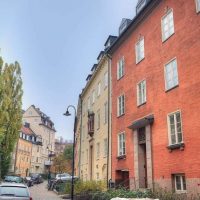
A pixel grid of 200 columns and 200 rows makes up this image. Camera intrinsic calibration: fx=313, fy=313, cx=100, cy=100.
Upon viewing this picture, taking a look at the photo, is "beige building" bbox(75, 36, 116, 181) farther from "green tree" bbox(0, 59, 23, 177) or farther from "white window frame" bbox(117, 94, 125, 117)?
"green tree" bbox(0, 59, 23, 177)

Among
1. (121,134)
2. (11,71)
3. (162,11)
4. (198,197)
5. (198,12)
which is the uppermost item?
(11,71)

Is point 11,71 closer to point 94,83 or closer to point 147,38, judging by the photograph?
point 94,83

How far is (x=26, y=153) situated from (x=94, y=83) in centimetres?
5241

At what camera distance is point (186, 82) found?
15586mm

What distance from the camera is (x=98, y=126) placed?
102 ft

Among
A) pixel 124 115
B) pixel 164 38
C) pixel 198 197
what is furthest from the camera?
pixel 124 115

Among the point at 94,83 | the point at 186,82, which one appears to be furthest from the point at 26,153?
the point at 186,82

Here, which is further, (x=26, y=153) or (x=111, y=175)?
(x=26, y=153)

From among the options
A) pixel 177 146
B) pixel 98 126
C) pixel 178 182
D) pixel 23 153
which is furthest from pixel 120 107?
pixel 23 153

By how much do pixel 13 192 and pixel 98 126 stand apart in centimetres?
1836

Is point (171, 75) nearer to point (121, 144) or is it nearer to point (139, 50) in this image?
point (139, 50)

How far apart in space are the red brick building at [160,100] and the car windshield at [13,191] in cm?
742

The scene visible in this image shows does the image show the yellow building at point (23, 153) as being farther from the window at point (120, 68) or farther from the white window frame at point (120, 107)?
the white window frame at point (120, 107)

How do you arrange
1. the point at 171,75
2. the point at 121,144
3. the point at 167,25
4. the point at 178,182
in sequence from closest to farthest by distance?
the point at 178,182
the point at 171,75
the point at 167,25
the point at 121,144
